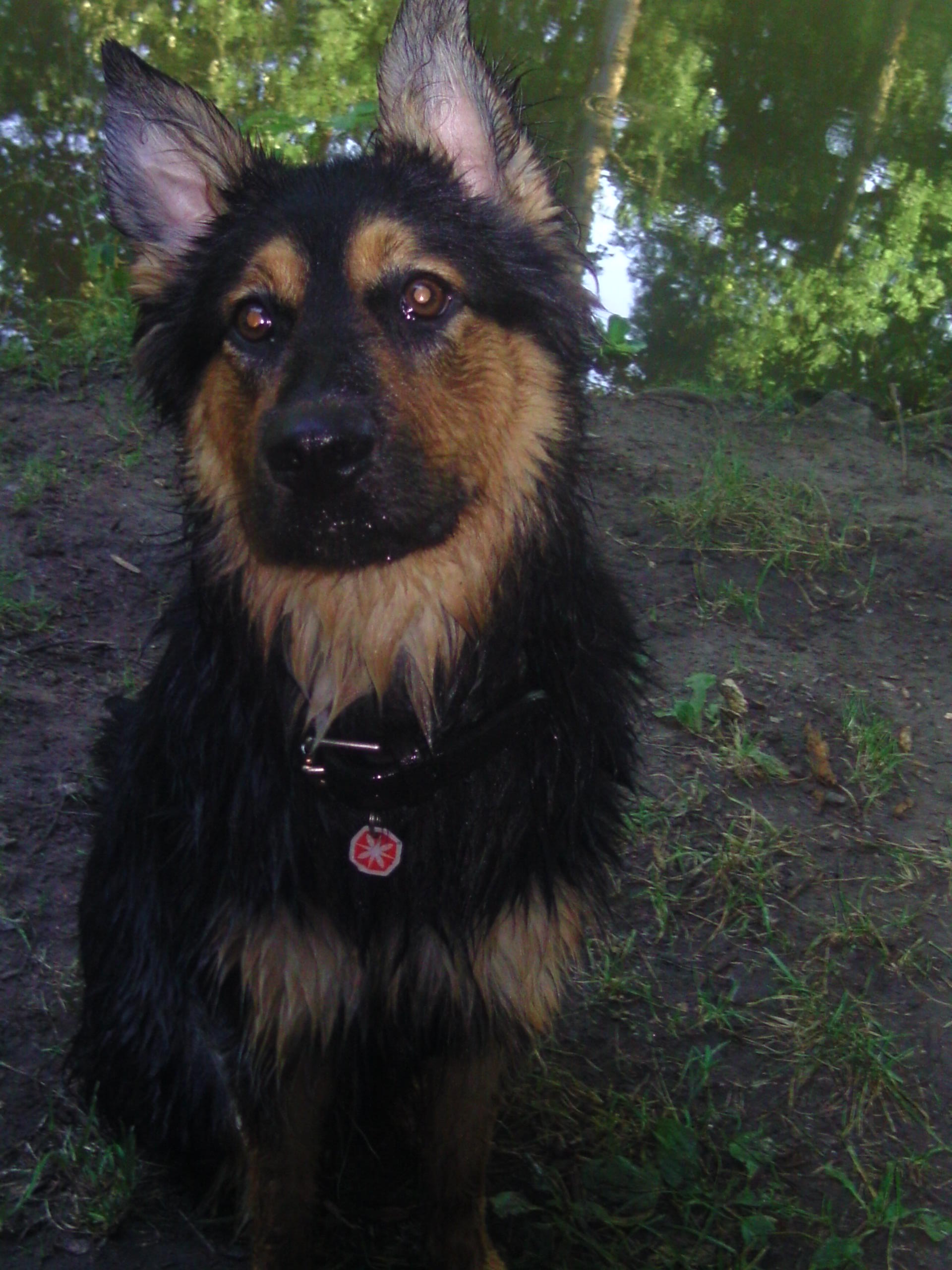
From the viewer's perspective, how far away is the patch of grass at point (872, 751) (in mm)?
3775

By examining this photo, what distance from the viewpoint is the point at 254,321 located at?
233 centimetres

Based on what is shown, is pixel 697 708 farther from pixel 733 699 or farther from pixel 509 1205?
pixel 509 1205

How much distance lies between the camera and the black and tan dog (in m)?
2.19

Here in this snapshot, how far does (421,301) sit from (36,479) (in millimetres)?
2856

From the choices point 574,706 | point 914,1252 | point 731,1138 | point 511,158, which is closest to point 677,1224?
point 731,1138

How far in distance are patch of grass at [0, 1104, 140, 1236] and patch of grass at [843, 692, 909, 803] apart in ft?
7.79

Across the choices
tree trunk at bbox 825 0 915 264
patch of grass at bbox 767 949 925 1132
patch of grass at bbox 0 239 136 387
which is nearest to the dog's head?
patch of grass at bbox 767 949 925 1132

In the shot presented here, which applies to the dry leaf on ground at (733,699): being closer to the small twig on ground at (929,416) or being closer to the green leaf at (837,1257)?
the green leaf at (837,1257)

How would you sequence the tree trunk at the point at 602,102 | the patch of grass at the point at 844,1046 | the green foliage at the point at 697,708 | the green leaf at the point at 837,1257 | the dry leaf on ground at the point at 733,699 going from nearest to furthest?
the green leaf at the point at 837,1257 < the patch of grass at the point at 844,1046 < the green foliage at the point at 697,708 < the dry leaf on ground at the point at 733,699 < the tree trunk at the point at 602,102

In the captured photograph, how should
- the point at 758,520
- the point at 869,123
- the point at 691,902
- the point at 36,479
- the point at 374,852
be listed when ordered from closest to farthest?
the point at 374,852
the point at 691,902
the point at 36,479
the point at 758,520
the point at 869,123

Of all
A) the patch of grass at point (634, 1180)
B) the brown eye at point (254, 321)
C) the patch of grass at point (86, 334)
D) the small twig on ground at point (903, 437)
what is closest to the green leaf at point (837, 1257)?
the patch of grass at point (634, 1180)

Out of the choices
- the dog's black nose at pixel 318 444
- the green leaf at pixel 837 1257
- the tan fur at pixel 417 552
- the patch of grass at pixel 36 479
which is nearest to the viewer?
the dog's black nose at pixel 318 444

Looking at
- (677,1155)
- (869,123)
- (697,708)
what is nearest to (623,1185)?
(677,1155)

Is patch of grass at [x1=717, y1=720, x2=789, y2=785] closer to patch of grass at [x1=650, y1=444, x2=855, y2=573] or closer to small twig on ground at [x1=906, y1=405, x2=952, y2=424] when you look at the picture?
patch of grass at [x1=650, y1=444, x2=855, y2=573]
